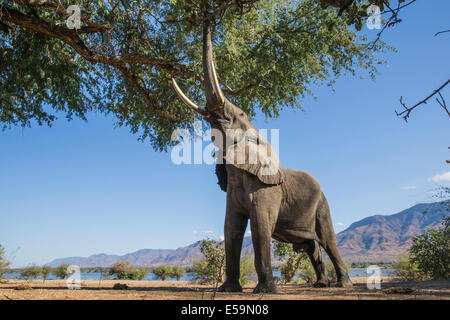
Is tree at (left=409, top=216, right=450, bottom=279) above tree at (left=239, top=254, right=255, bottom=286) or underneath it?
above

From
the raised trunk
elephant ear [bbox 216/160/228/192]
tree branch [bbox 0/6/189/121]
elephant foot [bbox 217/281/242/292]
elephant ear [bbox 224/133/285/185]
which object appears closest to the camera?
elephant foot [bbox 217/281/242/292]

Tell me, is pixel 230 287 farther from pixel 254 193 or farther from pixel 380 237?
pixel 380 237

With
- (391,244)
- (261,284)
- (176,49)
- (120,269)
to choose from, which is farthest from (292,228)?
(391,244)

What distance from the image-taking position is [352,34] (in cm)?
1265

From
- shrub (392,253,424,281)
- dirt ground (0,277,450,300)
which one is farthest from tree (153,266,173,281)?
dirt ground (0,277,450,300)

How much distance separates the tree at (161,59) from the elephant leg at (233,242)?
15.2 ft

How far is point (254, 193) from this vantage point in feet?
24.6

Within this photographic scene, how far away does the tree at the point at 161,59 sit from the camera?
1062 cm

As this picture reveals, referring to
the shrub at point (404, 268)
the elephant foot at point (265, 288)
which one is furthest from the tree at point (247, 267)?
the elephant foot at point (265, 288)

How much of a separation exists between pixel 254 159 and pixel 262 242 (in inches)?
60.7

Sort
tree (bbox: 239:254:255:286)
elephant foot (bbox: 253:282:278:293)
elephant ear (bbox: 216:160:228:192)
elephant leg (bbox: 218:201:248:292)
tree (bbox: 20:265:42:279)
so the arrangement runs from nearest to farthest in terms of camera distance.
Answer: elephant foot (bbox: 253:282:278:293)
elephant leg (bbox: 218:201:248:292)
elephant ear (bbox: 216:160:228:192)
tree (bbox: 20:265:42:279)
tree (bbox: 239:254:255:286)

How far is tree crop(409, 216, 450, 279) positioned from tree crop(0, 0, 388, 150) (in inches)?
282

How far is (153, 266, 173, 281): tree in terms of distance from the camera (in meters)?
29.4

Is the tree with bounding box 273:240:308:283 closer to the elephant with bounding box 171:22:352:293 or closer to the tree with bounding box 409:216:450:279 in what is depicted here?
the tree with bounding box 409:216:450:279
